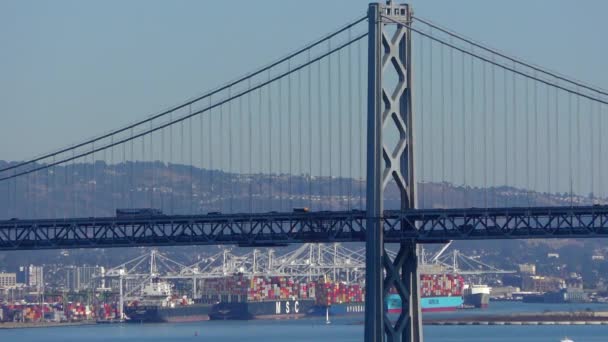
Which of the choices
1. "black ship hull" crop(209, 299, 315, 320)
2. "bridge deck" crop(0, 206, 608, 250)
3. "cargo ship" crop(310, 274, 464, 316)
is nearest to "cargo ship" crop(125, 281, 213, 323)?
"black ship hull" crop(209, 299, 315, 320)

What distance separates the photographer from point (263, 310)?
177 meters

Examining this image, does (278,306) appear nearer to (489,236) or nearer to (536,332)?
(536,332)

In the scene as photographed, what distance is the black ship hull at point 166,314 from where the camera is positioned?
165500mm

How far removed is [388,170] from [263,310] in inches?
4926

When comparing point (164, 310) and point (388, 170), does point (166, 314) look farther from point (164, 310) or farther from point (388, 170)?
point (388, 170)

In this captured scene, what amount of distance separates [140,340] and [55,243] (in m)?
55.9

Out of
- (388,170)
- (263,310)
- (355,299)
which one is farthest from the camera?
(355,299)

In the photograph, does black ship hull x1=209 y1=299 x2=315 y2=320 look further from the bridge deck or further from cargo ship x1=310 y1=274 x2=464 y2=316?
the bridge deck

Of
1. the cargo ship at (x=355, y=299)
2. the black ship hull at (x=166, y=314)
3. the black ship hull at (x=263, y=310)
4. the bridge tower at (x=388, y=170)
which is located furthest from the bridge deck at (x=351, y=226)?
the cargo ship at (x=355, y=299)

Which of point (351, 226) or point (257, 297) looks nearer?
point (351, 226)

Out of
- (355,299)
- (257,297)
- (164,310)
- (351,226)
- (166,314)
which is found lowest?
(166,314)

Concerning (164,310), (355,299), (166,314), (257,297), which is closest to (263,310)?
(257,297)

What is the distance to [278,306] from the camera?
180250 millimetres

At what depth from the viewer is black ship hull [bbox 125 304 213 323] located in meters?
166
